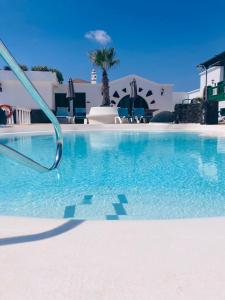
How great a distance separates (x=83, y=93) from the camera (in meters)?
27.9

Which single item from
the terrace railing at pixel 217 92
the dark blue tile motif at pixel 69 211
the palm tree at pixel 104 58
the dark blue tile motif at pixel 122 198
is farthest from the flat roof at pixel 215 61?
the dark blue tile motif at pixel 69 211

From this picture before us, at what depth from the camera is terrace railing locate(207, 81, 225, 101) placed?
67.0 ft

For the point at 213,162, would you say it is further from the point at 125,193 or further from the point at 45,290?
the point at 45,290

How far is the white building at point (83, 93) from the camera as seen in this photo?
2498cm

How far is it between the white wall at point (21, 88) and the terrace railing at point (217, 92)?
47.7ft

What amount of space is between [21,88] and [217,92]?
1764 centimetres

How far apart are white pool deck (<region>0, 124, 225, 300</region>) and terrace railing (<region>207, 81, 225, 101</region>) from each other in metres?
20.8

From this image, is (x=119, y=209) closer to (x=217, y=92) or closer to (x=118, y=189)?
(x=118, y=189)

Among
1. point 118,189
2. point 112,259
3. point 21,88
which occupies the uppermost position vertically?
point 21,88

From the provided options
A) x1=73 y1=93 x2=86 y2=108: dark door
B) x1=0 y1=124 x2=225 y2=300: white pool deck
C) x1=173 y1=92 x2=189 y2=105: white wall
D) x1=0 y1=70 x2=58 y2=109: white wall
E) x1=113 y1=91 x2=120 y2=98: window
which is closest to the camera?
x1=0 y1=124 x2=225 y2=300: white pool deck

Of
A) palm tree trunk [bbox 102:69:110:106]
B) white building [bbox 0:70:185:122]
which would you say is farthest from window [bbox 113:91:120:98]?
palm tree trunk [bbox 102:69:110:106]

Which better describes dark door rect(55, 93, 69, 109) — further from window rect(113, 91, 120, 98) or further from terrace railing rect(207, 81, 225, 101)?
terrace railing rect(207, 81, 225, 101)

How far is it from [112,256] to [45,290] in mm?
366

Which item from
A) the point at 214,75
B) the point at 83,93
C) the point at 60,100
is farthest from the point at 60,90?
the point at 214,75
